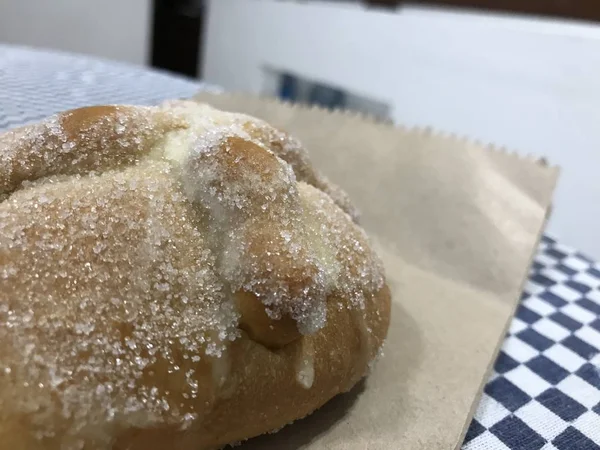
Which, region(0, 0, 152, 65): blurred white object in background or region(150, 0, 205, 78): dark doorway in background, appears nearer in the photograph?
region(0, 0, 152, 65): blurred white object in background

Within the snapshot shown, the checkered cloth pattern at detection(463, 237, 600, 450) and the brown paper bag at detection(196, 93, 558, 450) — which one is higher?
the brown paper bag at detection(196, 93, 558, 450)

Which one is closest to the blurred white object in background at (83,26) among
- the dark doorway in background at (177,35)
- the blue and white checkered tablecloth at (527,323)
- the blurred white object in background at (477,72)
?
the dark doorway in background at (177,35)

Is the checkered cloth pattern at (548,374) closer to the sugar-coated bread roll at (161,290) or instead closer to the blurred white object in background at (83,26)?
the sugar-coated bread roll at (161,290)

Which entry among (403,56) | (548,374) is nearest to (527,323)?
(548,374)

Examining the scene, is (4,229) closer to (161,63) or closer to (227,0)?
(227,0)

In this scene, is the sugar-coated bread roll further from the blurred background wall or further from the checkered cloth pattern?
the blurred background wall

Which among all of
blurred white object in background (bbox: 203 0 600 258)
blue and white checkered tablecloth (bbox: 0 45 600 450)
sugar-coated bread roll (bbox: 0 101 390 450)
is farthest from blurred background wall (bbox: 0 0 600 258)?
sugar-coated bread roll (bbox: 0 101 390 450)
